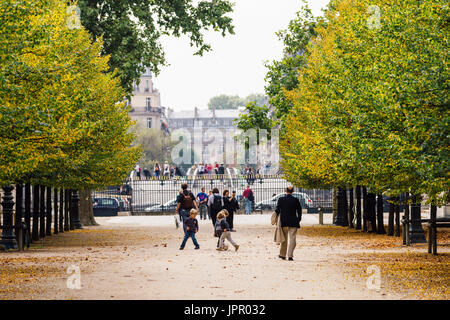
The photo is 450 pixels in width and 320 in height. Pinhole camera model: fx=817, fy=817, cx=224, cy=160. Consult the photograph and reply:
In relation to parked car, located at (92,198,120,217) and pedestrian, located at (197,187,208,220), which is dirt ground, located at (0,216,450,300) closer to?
pedestrian, located at (197,187,208,220)

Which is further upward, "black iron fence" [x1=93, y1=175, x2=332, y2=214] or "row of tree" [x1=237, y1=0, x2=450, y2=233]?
"row of tree" [x1=237, y1=0, x2=450, y2=233]

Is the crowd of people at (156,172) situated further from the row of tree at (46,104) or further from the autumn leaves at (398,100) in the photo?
the autumn leaves at (398,100)

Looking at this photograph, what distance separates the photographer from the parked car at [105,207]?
54.3m

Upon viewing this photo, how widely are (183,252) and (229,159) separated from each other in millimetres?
143553

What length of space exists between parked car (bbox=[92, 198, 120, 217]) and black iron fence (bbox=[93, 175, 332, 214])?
13cm

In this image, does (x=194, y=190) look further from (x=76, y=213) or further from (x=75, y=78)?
(x=75, y=78)

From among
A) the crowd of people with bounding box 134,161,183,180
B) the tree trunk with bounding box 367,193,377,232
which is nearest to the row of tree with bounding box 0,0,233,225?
the tree trunk with bounding box 367,193,377,232

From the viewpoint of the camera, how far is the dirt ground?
496 inches

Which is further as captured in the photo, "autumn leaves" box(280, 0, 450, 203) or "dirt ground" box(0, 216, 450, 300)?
"autumn leaves" box(280, 0, 450, 203)

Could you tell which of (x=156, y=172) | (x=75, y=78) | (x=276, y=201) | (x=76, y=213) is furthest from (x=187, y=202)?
(x=156, y=172)

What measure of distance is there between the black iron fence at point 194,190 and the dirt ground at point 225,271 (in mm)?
28994

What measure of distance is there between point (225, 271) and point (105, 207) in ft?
130

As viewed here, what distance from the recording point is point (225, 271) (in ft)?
52.7

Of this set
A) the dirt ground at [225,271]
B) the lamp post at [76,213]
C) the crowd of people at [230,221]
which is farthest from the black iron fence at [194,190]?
the dirt ground at [225,271]
